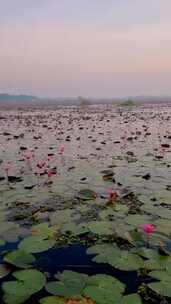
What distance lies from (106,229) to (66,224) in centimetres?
67

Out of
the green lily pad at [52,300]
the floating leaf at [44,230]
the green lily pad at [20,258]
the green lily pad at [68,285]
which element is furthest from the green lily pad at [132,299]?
the floating leaf at [44,230]

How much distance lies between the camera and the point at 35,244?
571cm

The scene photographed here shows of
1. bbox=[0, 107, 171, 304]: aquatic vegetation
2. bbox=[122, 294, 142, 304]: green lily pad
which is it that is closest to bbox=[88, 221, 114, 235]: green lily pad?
bbox=[0, 107, 171, 304]: aquatic vegetation

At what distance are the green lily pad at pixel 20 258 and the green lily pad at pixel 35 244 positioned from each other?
0.74ft

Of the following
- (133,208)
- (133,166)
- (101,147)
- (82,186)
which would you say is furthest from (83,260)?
(101,147)

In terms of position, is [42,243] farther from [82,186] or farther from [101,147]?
[101,147]

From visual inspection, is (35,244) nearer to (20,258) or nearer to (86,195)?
(20,258)

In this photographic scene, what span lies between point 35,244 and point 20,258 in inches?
21.0

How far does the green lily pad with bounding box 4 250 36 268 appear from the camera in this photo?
5.09 m

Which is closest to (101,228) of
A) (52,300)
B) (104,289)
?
(104,289)

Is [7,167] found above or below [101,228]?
above

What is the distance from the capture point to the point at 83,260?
17.7ft

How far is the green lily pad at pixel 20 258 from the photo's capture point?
5090 millimetres

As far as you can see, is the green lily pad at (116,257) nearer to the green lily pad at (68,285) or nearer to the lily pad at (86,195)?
the green lily pad at (68,285)
